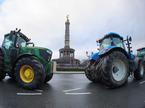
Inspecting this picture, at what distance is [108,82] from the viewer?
6309 millimetres

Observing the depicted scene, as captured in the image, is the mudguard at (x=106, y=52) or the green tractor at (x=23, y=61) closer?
the green tractor at (x=23, y=61)

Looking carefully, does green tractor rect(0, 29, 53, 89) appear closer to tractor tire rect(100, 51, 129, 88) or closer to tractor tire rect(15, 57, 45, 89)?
tractor tire rect(15, 57, 45, 89)

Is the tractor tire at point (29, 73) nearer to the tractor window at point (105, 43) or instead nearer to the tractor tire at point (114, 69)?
the tractor tire at point (114, 69)

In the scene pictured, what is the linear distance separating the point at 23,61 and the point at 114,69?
302 cm

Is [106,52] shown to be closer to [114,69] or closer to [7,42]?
[114,69]

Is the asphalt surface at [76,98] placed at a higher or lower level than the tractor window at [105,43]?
lower

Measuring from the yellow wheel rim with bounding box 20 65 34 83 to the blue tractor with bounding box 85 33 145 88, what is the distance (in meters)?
2.17

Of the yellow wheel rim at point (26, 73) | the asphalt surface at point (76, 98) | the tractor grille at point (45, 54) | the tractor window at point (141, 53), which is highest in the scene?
the tractor window at point (141, 53)

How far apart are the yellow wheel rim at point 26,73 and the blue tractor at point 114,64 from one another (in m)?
2.17

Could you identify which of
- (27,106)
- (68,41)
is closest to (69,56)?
(68,41)

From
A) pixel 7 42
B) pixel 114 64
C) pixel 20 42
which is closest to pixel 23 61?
pixel 20 42

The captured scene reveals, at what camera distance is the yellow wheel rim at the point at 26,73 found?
6636mm

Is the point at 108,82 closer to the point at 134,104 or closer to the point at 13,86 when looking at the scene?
the point at 134,104

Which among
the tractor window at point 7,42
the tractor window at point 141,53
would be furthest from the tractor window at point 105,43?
the tractor window at point 7,42
